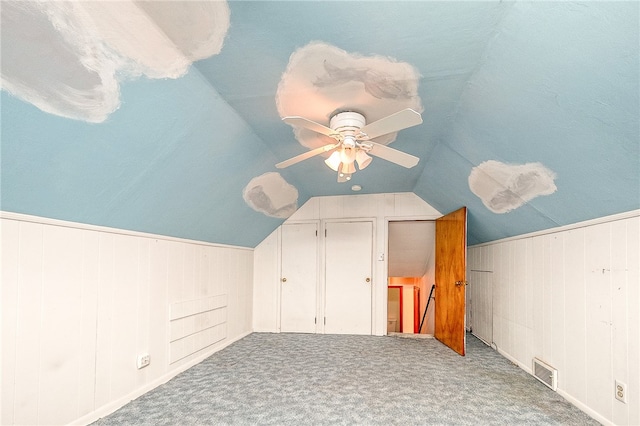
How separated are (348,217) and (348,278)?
35.3 inches

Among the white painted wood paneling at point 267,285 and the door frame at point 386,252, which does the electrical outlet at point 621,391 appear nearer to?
the door frame at point 386,252

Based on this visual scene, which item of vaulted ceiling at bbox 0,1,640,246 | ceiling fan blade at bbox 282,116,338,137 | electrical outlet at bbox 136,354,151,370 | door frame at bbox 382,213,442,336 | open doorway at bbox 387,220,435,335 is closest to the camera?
vaulted ceiling at bbox 0,1,640,246

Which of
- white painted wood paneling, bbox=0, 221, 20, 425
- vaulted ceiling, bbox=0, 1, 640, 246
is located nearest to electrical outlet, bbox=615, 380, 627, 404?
vaulted ceiling, bbox=0, 1, 640, 246

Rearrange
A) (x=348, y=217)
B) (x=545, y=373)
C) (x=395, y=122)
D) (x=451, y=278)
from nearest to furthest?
(x=395, y=122) < (x=545, y=373) < (x=451, y=278) < (x=348, y=217)

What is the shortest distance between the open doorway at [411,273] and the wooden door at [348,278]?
2.27ft

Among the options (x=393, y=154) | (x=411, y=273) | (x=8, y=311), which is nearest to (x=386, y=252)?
(x=411, y=273)

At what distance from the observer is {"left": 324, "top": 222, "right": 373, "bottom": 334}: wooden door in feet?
17.3

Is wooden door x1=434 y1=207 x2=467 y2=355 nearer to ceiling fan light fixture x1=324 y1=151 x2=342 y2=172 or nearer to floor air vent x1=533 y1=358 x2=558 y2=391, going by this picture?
floor air vent x1=533 y1=358 x2=558 y2=391

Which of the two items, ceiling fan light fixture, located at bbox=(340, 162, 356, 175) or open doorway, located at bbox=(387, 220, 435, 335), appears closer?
ceiling fan light fixture, located at bbox=(340, 162, 356, 175)

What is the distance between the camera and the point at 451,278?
14.7 feet

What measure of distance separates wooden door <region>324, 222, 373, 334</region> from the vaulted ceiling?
2514 millimetres

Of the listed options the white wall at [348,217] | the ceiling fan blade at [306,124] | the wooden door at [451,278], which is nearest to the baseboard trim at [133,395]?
the white wall at [348,217]

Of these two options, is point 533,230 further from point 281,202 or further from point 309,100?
point 281,202

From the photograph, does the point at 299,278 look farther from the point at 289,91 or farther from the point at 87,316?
the point at 289,91
